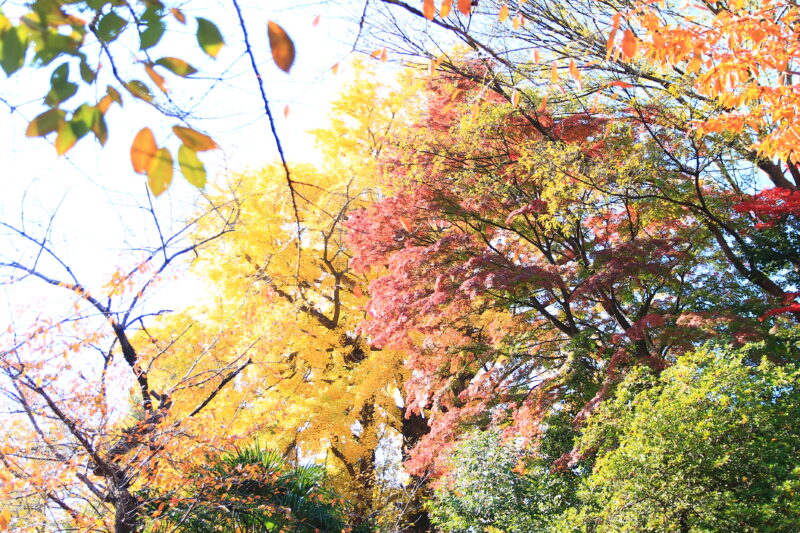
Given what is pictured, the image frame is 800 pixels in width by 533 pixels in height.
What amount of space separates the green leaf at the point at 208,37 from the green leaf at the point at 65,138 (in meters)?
0.32

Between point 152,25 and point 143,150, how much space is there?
41cm

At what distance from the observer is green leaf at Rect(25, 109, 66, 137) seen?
1.27 metres

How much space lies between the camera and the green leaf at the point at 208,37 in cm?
135

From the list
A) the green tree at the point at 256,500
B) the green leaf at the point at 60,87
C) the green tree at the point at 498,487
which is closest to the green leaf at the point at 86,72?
the green leaf at the point at 60,87

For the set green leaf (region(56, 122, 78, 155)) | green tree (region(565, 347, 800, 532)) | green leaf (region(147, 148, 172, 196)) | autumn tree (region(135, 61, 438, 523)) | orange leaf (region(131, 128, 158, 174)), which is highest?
autumn tree (region(135, 61, 438, 523))

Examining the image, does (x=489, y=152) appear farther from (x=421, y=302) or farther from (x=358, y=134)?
(x=358, y=134)

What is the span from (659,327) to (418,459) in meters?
3.62

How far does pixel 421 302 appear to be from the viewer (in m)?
8.23

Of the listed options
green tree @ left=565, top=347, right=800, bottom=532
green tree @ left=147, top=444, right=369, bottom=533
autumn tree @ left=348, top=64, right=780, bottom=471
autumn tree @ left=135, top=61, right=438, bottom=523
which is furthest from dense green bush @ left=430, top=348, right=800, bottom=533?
autumn tree @ left=135, top=61, right=438, bottom=523

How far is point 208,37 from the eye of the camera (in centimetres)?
135

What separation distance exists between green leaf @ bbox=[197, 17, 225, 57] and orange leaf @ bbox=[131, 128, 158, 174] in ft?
0.84

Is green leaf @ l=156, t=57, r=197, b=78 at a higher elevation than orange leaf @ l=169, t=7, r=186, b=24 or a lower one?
lower

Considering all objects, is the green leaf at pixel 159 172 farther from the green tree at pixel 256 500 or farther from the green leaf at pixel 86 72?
the green tree at pixel 256 500

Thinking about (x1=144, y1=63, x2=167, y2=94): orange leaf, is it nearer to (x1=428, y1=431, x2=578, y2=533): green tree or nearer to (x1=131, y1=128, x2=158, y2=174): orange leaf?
(x1=131, y1=128, x2=158, y2=174): orange leaf
